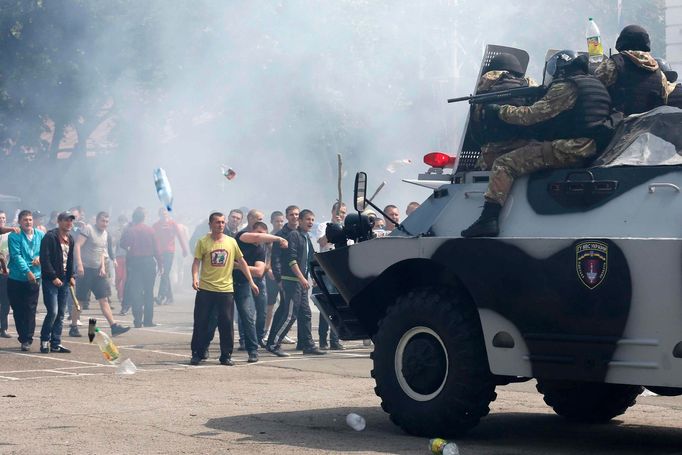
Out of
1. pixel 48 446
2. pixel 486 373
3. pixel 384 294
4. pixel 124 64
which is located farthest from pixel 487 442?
pixel 124 64

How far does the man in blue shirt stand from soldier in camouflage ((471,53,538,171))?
775cm

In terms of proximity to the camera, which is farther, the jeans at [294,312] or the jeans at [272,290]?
the jeans at [272,290]

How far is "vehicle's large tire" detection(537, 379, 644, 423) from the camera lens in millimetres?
9797

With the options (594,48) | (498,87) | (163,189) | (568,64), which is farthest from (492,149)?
(163,189)

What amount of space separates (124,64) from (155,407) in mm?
21961

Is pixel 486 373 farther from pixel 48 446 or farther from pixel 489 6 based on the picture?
pixel 489 6

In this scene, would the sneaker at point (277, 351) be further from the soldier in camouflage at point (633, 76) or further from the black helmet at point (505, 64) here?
the soldier in camouflage at point (633, 76)

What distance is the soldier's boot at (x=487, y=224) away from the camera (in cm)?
859

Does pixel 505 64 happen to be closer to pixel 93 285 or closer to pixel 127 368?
pixel 127 368

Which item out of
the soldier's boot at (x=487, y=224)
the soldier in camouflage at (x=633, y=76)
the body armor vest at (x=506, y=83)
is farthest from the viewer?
the body armor vest at (x=506, y=83)

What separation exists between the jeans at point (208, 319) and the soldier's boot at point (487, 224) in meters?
5.93

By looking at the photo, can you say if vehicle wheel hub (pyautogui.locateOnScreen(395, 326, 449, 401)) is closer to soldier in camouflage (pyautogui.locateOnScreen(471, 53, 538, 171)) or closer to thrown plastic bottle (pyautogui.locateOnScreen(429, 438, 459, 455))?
thrown plastic bottle (pyautogui.locateOnScreen(429, 438, 459, 455))

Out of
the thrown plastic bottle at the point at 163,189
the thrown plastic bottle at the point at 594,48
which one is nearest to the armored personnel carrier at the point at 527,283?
the thrown plastic bottle at the point at 594,48

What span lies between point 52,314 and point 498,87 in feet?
24.6
